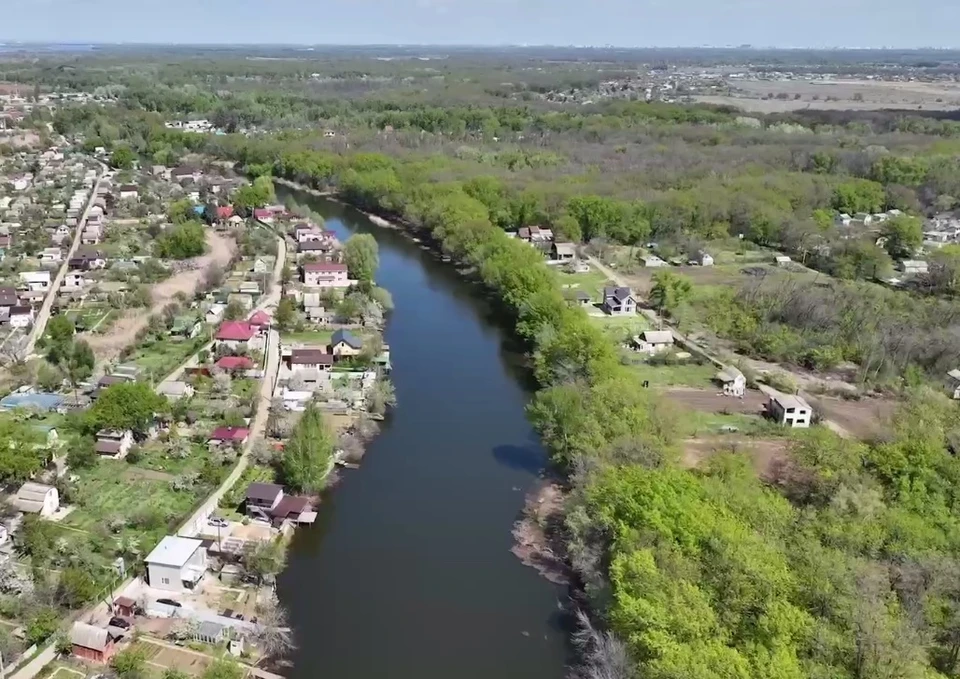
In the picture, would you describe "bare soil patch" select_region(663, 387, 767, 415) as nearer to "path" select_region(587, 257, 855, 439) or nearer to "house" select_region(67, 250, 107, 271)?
"path" select_region(587, 257, 855, 439)

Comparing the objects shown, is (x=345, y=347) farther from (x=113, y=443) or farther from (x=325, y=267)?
(x=325, y=267)

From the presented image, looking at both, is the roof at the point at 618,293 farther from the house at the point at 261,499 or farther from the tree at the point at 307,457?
the house at the point at 261,499

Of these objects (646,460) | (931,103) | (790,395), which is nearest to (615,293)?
(790,395)

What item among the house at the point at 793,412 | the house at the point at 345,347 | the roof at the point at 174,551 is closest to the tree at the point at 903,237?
the house at the point at 793,412

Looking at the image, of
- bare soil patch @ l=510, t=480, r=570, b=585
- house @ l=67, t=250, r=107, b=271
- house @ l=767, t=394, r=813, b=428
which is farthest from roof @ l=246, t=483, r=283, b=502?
house @ l=67, t=250, r=107, b=271

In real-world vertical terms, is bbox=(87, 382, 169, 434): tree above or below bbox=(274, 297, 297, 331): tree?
above

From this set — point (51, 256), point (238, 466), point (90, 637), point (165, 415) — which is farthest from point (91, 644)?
point (51, 256)
